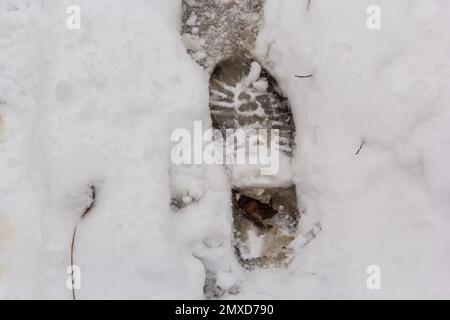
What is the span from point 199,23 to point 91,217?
92cm

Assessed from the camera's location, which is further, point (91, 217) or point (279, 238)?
point (279, 238)

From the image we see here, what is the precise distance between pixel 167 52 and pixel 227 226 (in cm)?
70

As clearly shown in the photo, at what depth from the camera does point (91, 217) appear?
5.90ft

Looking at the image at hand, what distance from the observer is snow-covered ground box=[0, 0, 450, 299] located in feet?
5.83

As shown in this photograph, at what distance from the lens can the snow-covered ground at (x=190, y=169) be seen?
1776 mm

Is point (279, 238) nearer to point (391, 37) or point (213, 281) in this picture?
point (213, 281)

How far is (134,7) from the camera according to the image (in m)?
2.02

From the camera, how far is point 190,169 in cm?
194

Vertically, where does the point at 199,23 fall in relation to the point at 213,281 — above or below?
above
